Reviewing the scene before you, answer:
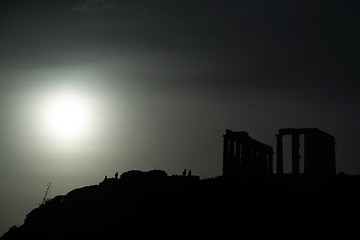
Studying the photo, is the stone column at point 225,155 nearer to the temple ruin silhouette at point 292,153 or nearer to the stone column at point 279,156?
the temple ruin silhouette at point 292,153

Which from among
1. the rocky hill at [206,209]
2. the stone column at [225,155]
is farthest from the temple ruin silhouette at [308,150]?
the stone column at [225,155]

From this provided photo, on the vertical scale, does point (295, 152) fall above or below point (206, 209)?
above

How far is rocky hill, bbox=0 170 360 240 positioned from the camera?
28234 millimetres

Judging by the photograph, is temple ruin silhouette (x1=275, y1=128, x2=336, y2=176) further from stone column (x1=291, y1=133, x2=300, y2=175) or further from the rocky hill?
the rocky hill

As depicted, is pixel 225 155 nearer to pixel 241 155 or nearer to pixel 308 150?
pixel 241 155

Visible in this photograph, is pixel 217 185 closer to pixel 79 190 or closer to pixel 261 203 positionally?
pixel 261 203

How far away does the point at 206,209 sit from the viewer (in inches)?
1294

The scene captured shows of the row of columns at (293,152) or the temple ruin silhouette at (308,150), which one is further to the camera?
the temple ruin silhouette at (308,150)

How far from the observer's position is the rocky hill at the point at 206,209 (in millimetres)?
28234

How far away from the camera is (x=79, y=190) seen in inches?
2169

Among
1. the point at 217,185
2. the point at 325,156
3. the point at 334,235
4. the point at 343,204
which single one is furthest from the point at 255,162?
the point at 334,235

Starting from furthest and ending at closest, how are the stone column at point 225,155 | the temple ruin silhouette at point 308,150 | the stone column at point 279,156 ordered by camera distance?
1. the stone column at point 279,156
2. the stone column at point 225,155
3. the temple ruin silhouette at point 308,150

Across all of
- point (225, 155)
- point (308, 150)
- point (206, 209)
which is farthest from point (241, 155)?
point (206, 209)

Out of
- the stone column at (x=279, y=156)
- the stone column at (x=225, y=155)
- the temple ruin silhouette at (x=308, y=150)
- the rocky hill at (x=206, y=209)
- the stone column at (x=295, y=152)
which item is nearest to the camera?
the rocky hill at (x=206, y=209)
